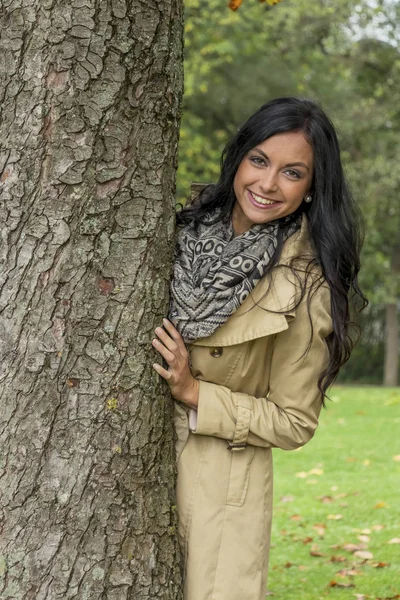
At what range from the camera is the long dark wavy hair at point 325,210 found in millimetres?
2738

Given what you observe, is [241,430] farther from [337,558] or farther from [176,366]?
[337,558]

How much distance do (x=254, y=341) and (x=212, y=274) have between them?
265mm

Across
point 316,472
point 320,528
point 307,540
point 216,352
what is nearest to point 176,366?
point 216,352

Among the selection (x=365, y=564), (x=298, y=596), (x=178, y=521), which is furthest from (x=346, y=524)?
(x=178, y=521)

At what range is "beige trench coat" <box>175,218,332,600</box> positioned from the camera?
267 cm

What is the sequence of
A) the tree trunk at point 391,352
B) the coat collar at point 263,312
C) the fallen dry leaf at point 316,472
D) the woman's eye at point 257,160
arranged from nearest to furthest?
the coat collar at point 263,312 < the woman's eye at point 257,160 < the fallen dry leaf at point 316,472 < the tree trunk at point 391,352

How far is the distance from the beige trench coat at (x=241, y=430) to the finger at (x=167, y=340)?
157 millimetres

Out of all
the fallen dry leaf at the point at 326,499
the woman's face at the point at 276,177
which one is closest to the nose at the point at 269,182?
the woman's face at the point at 276,177

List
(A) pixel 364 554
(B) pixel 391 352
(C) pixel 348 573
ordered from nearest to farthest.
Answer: (C) pixel 348 573 < (A) pixel 364 554 < (B) pixel 391 352

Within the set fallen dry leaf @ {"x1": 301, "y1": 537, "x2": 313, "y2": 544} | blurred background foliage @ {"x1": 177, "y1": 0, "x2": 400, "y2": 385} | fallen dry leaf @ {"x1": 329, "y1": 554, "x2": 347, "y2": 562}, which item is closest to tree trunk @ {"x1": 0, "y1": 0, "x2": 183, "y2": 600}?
fallen dry leaf @ {"x1": 329, "y1": 554, "x2": 347, "y2": 562}

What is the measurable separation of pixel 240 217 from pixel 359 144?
16851mm

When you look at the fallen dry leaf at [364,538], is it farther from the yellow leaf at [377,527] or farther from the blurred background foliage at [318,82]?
the blurred background foliage at [318,82]

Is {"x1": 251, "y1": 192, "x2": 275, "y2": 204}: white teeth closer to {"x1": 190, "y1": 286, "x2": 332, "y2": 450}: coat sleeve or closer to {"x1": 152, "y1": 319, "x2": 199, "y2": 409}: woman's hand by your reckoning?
{"x1": 190, "y1": 286, "x2": 332, "y2": 450}: coat sleeve

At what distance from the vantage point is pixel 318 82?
18.9m
